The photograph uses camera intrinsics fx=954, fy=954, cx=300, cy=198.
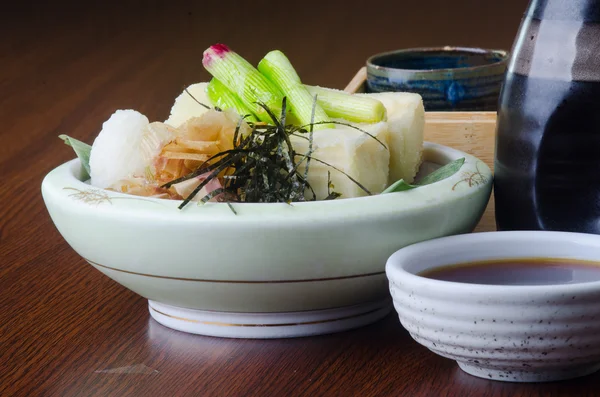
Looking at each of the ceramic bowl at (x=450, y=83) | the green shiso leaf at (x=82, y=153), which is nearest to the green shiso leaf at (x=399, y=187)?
the green shiso leaf at (x=82, y=153)

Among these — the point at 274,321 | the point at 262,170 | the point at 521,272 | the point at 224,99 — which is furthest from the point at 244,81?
the point at 521,272

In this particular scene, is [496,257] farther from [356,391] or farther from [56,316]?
[56,316]

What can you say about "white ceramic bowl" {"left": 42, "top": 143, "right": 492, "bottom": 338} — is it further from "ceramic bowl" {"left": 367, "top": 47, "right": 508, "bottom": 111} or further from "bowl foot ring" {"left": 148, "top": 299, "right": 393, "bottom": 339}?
"ceramic bowl" {"left": 367, "top": 47, "right": 508, "bottom": 111}

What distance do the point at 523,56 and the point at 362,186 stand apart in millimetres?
220

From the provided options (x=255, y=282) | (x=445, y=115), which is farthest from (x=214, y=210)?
(x=445, y=115)

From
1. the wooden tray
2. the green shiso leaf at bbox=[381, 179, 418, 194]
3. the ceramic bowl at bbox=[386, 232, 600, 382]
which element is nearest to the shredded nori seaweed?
the green shiso leaf at bbox=[381, 179, 418, 194]

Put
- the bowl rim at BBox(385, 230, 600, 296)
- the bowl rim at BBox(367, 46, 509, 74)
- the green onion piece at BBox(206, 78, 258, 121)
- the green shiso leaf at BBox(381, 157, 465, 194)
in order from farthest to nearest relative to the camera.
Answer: the bowl rim at BBox(367, 46, 509, 74) → the green onion piece at BBox(206, 78, 258, 121) → the green shiso leaf at BBox(381, 157, 465, 194) → the bowl rim at BBox(385, 230, 600, 296)

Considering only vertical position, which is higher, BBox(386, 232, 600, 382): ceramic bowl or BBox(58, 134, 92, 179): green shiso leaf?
BBox(58, 134, 92, 179): green shiso leaf

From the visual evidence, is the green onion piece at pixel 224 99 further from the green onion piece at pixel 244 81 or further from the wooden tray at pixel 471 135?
the wooden tray at pixel 471 135

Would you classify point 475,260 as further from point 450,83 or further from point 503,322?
point 450,83

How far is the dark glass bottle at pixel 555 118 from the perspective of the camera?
926 mm

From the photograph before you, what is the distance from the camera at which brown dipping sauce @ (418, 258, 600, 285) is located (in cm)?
84

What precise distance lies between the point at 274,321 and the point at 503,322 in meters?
0.26

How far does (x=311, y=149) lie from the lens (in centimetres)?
94
